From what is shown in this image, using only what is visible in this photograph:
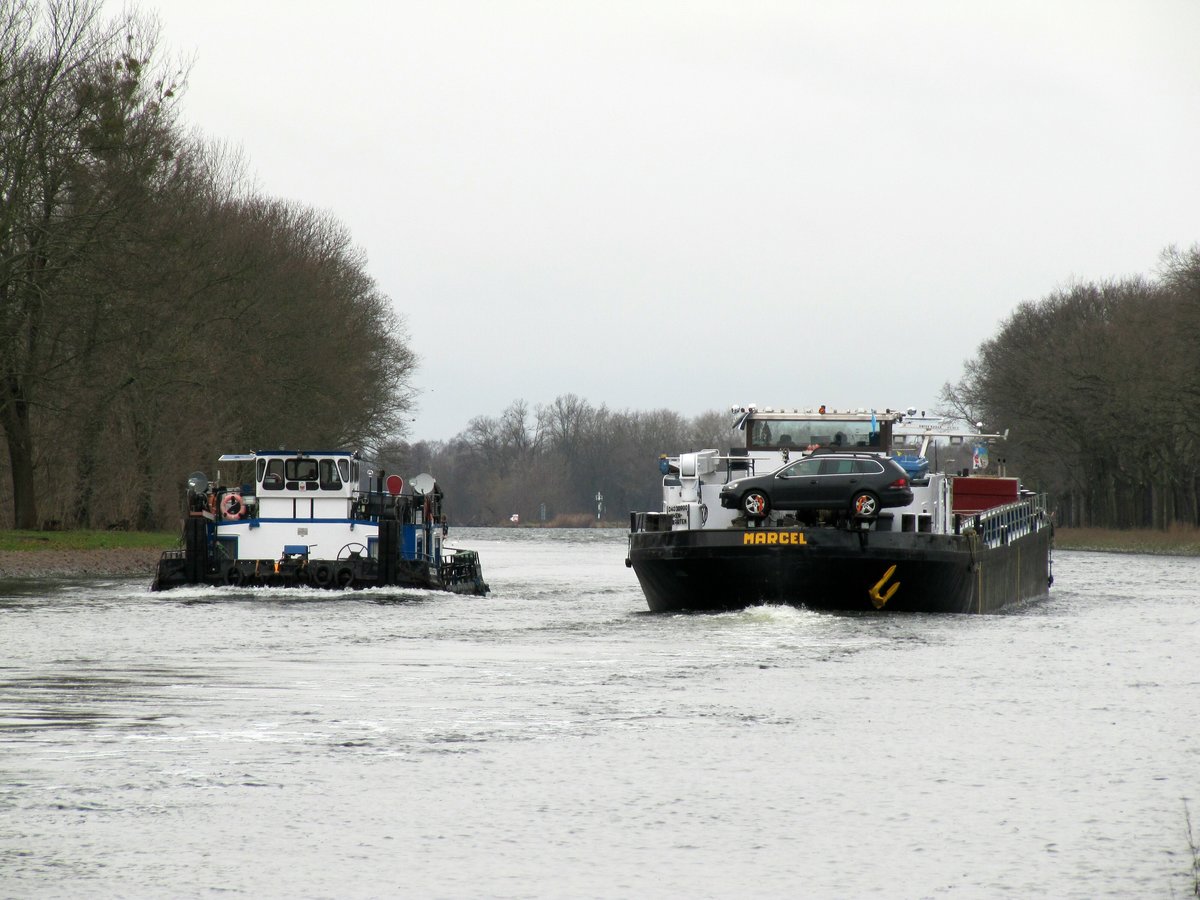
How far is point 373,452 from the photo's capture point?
3615 inches

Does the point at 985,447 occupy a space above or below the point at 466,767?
above

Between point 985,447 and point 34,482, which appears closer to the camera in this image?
point 985,447

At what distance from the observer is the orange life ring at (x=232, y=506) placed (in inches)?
1795

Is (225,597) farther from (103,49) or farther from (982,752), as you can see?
(982,752)

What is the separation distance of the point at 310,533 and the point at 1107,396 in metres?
52.7

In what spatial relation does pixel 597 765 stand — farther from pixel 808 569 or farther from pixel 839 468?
pixel 839 468

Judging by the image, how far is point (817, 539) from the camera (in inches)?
1312

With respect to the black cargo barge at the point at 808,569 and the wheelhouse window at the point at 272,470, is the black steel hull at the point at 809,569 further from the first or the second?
the wheelhouse window at the point at 272,470

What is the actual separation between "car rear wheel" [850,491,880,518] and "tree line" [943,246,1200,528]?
4374cm

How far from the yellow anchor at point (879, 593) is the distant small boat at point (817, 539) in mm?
18

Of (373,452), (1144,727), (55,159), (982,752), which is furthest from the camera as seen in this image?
(373,452)

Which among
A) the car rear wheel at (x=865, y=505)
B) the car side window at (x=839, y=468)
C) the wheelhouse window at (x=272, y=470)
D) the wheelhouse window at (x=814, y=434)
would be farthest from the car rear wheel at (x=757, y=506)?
the wheelhouse window at (x=272, y=470)

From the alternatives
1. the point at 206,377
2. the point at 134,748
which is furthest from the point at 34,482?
the point at 134,748

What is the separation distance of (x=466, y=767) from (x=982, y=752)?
455 centimetres
